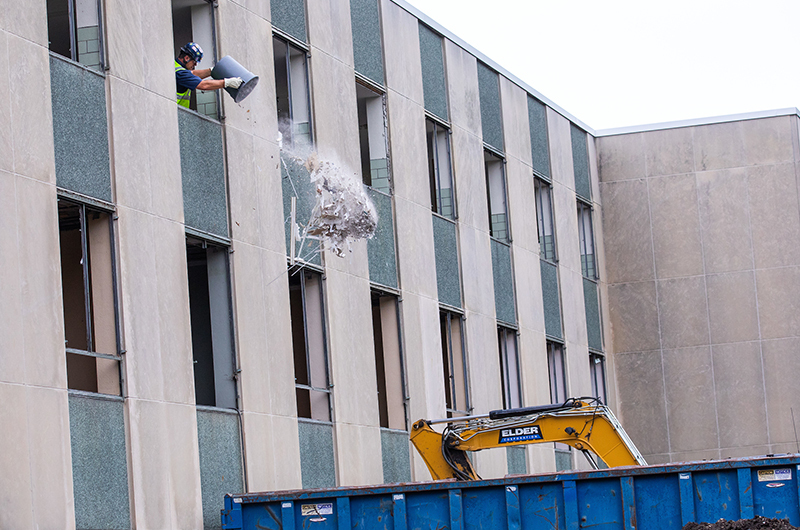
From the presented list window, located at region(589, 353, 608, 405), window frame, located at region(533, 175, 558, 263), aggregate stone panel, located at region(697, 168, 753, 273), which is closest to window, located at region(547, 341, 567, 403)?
window frame, located at region(533, 175, 558, 263)

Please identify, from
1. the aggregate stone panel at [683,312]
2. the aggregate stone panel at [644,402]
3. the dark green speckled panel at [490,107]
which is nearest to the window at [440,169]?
the dark green speckled panel at [490,107]

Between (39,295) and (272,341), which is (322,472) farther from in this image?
(39,295)

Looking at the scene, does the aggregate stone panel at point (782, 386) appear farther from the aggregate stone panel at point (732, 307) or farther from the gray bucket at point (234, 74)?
the gray bucket at point (234, 74)

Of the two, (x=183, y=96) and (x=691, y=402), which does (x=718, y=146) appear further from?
(x=183, y=96)

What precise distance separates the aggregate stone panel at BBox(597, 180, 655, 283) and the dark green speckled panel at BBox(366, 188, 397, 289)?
13023 millimetres

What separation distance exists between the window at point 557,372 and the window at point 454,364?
5.05 m

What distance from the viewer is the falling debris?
2022 cm

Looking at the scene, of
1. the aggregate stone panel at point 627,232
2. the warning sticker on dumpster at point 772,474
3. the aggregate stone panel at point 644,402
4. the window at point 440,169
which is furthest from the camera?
the aggregate stone panel at point 627,232

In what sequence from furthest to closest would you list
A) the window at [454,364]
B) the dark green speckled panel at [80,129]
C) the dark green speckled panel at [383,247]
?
the window at [454,364], the dark green speckled panel at [383,247], the dark green speckled panel at [80,129]

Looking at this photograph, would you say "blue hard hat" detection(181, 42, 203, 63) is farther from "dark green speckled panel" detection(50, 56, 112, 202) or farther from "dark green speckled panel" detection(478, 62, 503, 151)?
"dark green speckled panel" detection(478, 62, 503, 151)

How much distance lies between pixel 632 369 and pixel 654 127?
21.5 ft

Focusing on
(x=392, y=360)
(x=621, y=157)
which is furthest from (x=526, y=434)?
(x=621, y=157)

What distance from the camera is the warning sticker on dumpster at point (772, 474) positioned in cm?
1420

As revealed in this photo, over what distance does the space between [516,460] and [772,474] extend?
13122 mm
